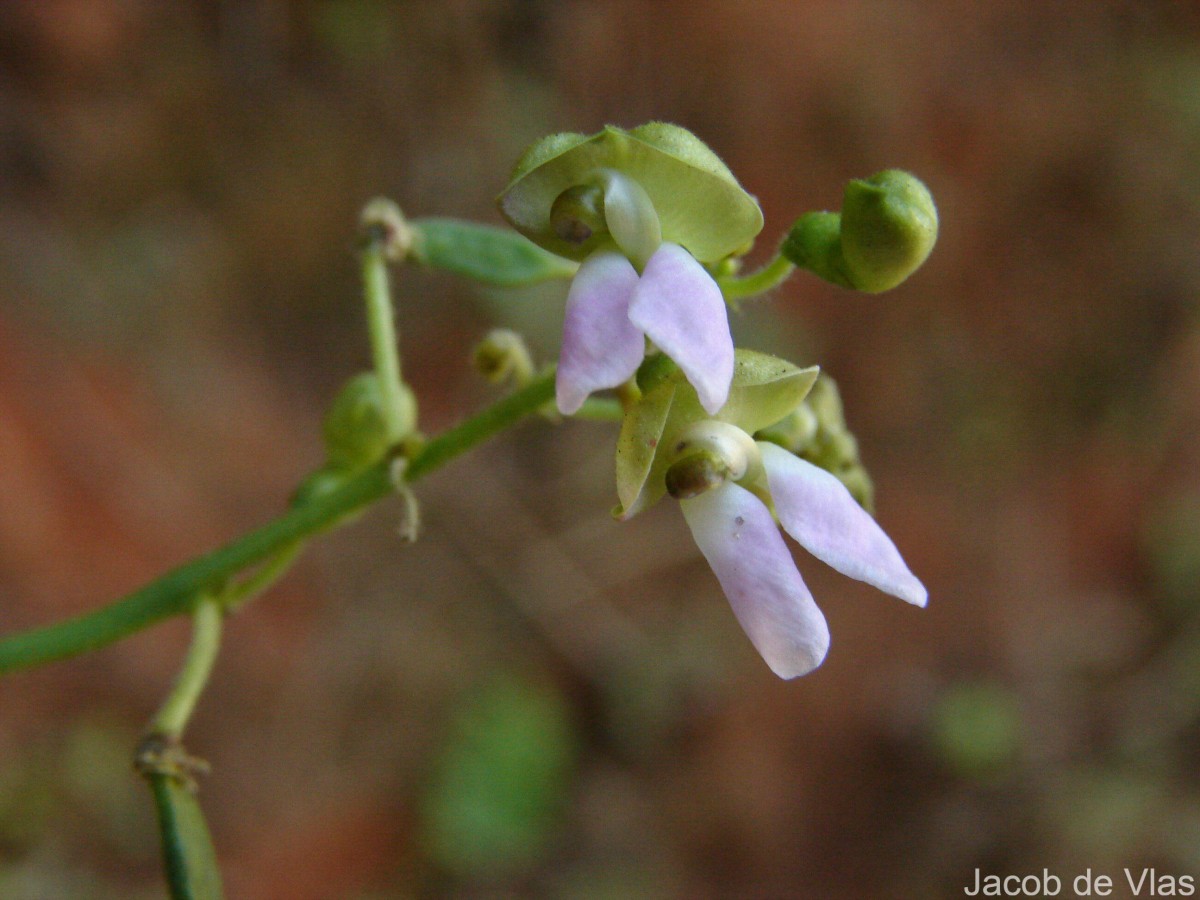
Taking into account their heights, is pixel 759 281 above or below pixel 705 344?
above

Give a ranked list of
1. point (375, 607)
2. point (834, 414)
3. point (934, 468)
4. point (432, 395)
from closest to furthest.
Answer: point (834, 414), point (375, 607), point (432, 395), point (934, 468)

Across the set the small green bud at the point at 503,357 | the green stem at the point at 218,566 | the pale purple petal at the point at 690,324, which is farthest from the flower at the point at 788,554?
the small green bud at the point at 503,357

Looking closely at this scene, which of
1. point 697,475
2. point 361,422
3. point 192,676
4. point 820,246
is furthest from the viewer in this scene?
point 361,422

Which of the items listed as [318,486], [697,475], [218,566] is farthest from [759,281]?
[218,566]

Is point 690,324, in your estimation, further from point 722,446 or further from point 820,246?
point 820,246

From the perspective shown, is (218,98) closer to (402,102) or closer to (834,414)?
(402,102)

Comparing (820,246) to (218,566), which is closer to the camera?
(820,246)

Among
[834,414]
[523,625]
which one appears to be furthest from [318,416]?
[834,414]
